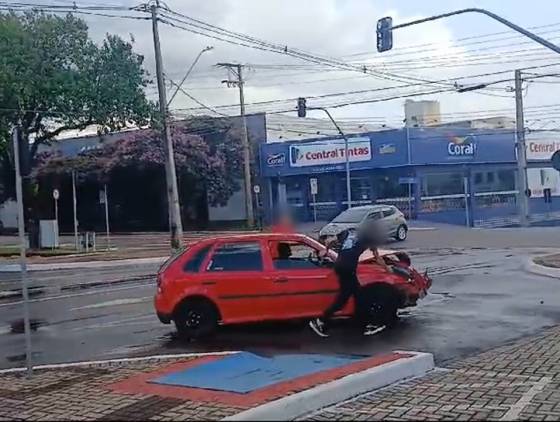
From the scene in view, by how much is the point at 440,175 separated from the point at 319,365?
163ft

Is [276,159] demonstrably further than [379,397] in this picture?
Yes

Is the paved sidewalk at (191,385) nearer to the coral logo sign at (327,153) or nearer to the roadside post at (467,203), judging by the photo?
the roadside post at (467,203)

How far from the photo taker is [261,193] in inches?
2383

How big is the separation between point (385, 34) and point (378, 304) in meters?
10.3

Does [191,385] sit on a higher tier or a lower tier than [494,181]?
lower

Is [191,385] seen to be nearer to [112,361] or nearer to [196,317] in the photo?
[112,361]

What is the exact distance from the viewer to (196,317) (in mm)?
13062

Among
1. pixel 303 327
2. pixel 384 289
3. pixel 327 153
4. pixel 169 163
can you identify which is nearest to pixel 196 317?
pixel 303 327

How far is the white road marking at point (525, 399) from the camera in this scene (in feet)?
23.9

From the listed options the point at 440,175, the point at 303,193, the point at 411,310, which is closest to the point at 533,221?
the point at 440,175

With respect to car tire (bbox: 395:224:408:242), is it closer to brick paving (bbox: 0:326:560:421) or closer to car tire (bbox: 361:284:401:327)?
car tire (bbox: 361:284:401:327)

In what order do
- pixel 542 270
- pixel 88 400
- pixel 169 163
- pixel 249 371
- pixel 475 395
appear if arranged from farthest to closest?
pixel 169 163 → pixel 542 270 → pixel 249 371 → pixel 88 400 → pixel 475 395

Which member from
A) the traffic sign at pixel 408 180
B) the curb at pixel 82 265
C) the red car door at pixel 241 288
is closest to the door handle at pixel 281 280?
the red car door at pixel 241 288

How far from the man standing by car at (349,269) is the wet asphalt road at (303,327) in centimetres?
27
